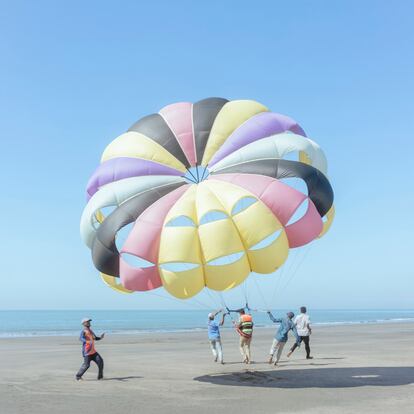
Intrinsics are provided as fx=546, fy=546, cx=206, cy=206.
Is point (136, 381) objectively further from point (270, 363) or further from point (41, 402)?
point (270, 363)

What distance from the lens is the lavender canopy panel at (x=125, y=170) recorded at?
39.3ft

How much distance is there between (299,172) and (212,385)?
4.83 meters

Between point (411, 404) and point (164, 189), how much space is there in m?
6.26

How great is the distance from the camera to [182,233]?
1069 centimetres

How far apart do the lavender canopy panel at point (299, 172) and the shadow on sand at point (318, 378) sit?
3645mm

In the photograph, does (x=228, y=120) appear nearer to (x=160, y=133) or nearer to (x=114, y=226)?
(x=160, y=133)

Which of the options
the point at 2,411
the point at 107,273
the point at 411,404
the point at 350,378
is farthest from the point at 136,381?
the point at 411,404

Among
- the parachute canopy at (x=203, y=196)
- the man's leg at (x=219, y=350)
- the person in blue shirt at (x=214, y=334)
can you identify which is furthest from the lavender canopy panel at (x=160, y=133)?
the man's leg at (x=219, y=350)

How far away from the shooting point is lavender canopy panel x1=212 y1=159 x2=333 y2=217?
1134 centimetres

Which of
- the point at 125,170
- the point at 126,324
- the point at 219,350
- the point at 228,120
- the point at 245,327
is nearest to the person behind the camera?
the point at 125,170

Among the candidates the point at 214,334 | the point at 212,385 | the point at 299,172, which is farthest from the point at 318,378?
the point at 299,172

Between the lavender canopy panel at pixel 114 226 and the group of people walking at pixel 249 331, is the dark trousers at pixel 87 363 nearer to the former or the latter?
the lavender canopy panel at pixel 114 226

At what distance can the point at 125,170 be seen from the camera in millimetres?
12117

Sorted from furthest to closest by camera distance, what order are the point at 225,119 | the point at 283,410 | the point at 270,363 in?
the point at 270,363, the point at 225,119, the point at 283,410
